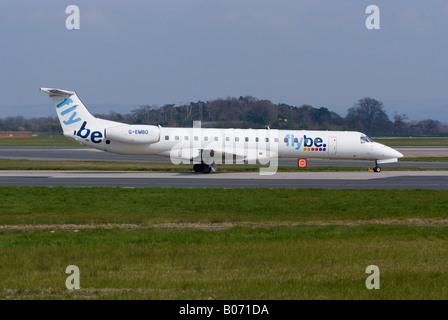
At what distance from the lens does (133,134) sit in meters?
42.1

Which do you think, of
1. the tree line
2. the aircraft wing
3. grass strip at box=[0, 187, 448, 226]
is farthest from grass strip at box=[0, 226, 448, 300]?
the tree line

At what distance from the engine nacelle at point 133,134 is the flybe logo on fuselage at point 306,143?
8.71 m

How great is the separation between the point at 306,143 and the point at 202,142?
7038 millimetres

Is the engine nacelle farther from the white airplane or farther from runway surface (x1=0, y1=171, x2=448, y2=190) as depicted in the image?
runway surface (x1=0, y1=171, x2=448, y2=190)

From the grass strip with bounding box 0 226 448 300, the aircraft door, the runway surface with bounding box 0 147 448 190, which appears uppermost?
the aircraft door

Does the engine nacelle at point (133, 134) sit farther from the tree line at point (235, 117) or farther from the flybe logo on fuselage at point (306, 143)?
the tree line at point (235, 117)

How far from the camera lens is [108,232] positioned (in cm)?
1873

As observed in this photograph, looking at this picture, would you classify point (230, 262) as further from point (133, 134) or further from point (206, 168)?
point (206, 168)

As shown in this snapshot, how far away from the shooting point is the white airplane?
41.8m

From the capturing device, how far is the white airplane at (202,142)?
41781mm

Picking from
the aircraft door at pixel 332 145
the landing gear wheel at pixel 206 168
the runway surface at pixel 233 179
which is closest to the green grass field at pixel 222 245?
the runway surface at pixel 233 179

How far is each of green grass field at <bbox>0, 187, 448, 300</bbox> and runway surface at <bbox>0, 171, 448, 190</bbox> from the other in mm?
5742
